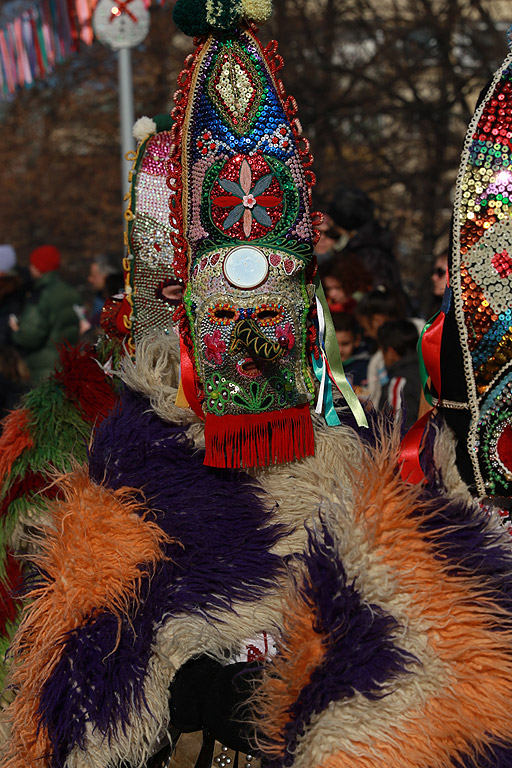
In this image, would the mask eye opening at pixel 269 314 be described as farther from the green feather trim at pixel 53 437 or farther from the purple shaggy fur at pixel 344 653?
the green feather trim at pixel 53 437

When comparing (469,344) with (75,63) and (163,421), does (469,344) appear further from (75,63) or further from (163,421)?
(75,63)

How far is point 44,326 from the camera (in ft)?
19.4

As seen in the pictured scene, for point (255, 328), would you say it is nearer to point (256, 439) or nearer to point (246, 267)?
point (246, 267)

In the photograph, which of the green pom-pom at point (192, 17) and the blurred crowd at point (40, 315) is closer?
the green pom-pom at point (192, 17)

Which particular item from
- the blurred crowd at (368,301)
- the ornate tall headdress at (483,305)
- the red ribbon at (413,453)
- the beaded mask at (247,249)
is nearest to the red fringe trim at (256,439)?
the beaded mask at (247,249)

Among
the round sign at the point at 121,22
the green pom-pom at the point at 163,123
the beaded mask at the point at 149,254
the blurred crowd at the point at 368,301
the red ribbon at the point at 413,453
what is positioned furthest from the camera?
the round sign at the point at 121,22

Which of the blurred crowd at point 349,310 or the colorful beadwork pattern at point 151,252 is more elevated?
the colorful beadwork pattern at point 151,252

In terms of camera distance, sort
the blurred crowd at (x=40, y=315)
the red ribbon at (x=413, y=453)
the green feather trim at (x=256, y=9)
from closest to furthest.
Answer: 1. the red ribbon at (x=413, y=453)
2. the green feather trim at (x=256, y=9)
3. the blurred crowd at (x=40, y=315)

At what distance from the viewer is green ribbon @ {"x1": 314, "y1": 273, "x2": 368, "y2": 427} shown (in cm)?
207

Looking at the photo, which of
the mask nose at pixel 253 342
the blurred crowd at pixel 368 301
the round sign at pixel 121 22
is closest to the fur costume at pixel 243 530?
the mask nose at pixel 253 342

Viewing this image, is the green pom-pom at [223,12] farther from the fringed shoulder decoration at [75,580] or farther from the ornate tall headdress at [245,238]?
the fringed shoulder decoration at [75,580]

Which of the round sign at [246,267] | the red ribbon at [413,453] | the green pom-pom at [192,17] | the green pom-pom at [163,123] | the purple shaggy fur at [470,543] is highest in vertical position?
the green pom-pom at [192,17]

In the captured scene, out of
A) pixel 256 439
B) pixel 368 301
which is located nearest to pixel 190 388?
pixel 256 439

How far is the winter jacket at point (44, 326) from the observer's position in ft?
19.3
